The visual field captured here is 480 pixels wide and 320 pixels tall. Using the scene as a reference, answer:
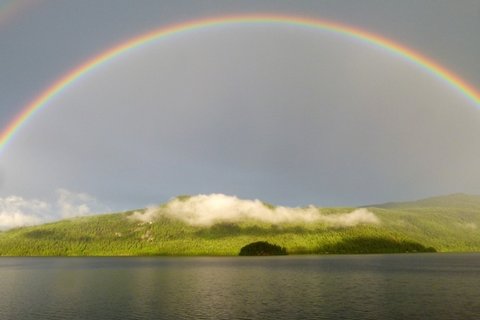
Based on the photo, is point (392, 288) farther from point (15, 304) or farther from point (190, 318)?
point (15, 304)

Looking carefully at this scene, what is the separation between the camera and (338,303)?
98.6 metres

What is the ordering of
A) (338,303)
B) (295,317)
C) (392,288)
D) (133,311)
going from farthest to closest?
(392,288) → (338,303) → (133,311) → (295,317)

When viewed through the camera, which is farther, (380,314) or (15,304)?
(15,304)

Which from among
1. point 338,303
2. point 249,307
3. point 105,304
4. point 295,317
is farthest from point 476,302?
point 105,304

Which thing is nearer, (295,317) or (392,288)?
(295,317)

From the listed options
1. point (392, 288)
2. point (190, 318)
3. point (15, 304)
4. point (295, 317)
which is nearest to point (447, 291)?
point (392, 288)

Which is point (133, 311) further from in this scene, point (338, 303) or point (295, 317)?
point (338, 303)

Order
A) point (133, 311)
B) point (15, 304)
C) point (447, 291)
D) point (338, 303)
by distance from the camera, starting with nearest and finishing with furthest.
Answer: point (133, 311) < point (338, 303) < point (15, 304) < point (447, 291)

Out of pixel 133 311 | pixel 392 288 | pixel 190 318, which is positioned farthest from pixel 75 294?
pixel 392 288

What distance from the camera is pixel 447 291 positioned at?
395ft

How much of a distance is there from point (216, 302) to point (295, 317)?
95.7 feet

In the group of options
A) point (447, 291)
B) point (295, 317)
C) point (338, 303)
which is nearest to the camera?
point (295, 317)

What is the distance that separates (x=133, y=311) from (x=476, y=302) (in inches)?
3259

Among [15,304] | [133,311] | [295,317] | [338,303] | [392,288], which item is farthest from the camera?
[392,288]
